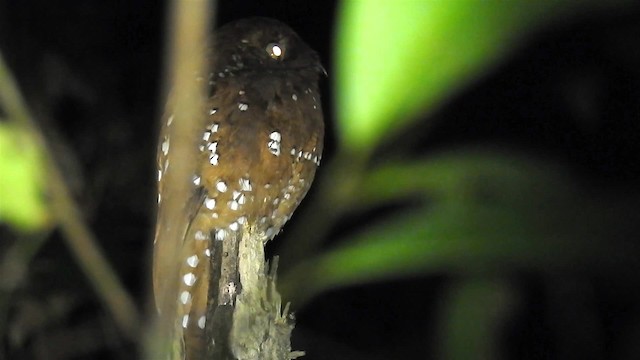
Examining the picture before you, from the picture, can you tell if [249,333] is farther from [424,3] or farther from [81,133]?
[81,133]

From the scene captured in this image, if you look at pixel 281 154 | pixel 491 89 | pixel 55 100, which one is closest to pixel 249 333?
pixel 281 154

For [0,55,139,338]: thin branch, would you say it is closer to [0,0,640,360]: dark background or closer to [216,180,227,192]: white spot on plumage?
[216,180,227,192]: white spot on plumage

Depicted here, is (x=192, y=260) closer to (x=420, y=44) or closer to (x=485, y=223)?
(x=485, y=223)

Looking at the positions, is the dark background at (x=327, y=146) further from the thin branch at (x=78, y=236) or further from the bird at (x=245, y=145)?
the thin branch at (x=78, y=236)

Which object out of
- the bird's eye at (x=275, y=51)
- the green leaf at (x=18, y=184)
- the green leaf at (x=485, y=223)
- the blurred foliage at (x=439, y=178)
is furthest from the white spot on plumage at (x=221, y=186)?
the green leaf at (x=18, y=184)

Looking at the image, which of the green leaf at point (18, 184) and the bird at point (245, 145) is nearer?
the green leaf at point (18, 184)

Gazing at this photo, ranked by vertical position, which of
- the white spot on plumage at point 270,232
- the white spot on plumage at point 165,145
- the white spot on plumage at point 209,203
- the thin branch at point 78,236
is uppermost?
the white spot on plumage at point 165,145
